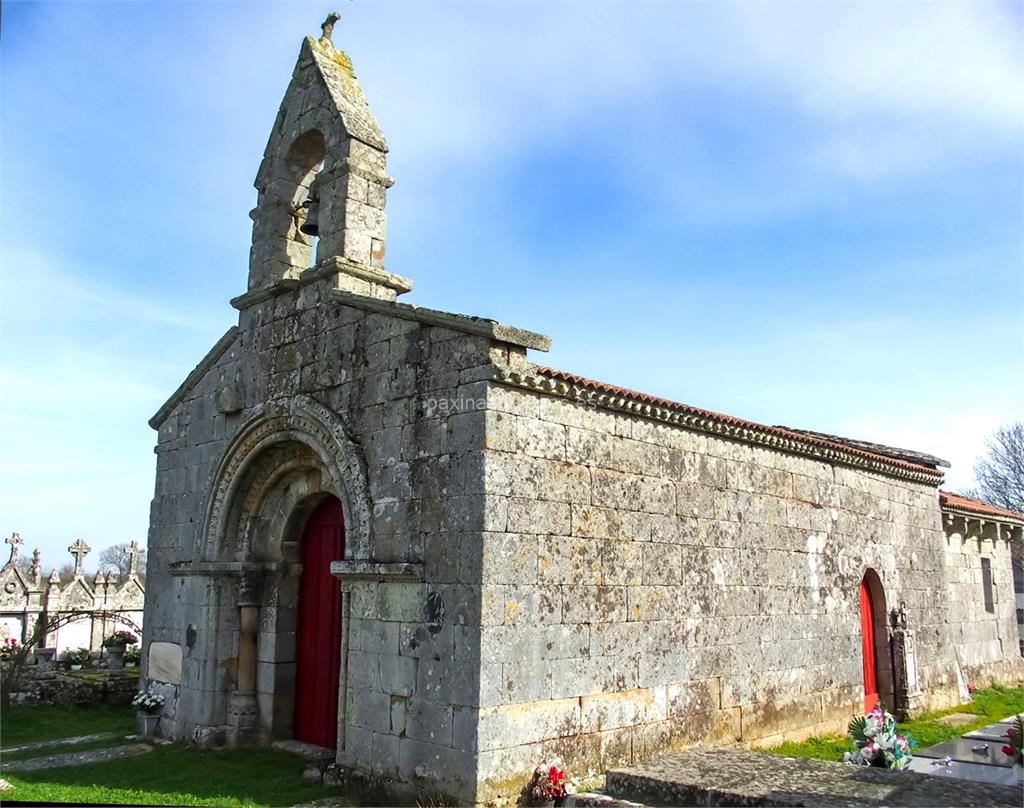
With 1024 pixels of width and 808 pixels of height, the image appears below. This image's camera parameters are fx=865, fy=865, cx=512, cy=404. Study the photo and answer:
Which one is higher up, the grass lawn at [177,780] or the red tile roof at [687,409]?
the red tile roof at [687,409]

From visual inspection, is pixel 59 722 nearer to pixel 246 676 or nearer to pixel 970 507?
pixel 246 676

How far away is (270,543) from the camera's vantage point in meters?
9.78

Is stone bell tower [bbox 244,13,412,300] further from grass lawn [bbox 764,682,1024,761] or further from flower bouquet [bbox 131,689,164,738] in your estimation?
grass lawn [bbox 764,682,1024,761]

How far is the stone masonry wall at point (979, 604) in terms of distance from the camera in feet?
49.9

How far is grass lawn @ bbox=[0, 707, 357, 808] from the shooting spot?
7.38m

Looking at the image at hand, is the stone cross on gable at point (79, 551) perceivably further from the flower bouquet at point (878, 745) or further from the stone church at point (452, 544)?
the flower bouquet at point (878, 745)

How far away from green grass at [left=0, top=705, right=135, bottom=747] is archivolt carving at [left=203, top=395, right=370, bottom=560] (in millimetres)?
3191

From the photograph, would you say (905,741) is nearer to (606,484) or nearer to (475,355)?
(606,484)

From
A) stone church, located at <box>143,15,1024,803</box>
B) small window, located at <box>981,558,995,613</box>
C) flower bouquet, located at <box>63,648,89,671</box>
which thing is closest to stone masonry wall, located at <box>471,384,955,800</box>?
stone church, located at <box>143,15,1024,803</box>

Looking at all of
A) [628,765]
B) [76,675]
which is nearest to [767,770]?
[628,765]

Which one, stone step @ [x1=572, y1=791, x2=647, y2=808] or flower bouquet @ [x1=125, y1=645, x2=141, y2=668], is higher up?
flower bouquet @ [x1=125, y1=645, x2=141, y2=668]

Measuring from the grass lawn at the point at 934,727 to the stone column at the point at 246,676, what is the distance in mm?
5596

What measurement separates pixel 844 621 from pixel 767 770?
15.4 ft

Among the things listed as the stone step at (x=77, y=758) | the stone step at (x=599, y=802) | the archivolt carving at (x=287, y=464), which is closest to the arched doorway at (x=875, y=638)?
the stone step at (x=599, y=802)
